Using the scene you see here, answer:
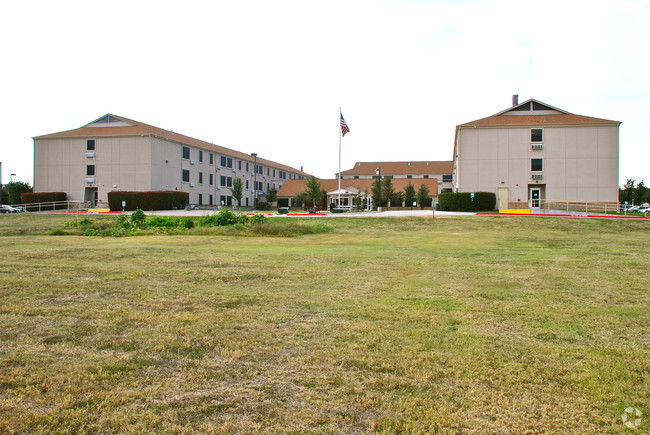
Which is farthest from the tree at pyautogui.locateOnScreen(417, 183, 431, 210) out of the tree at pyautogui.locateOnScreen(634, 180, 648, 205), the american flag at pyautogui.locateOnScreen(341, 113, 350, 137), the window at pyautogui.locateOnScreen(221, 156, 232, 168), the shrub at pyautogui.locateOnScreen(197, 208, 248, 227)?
the shrub at pyautogui.locateOnScreen(197, 208, 248, 227)

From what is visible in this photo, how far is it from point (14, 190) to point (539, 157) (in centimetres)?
6468

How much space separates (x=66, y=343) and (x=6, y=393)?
3.36 feet

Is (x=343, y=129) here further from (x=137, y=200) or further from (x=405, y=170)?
(x=405, y=170)

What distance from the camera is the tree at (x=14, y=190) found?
6097 centimetres

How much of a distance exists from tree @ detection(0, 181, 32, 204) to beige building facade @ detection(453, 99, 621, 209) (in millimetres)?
56080

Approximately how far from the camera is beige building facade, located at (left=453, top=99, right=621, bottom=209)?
147 ft

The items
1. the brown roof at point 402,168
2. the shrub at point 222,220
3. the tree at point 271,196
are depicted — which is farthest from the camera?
the brown roof at point 402,168

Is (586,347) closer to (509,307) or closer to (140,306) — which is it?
(509,307)

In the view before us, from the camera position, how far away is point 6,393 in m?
3.18

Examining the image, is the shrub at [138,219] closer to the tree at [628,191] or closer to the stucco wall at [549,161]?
the stucco wall at [549,161]

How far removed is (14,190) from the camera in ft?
204

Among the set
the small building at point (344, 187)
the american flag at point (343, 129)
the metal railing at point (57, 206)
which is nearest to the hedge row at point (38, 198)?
the metal railing at point (57, 206)

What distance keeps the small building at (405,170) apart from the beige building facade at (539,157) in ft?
140

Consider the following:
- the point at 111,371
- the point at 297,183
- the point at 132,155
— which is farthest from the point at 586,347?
the point at 297,183
